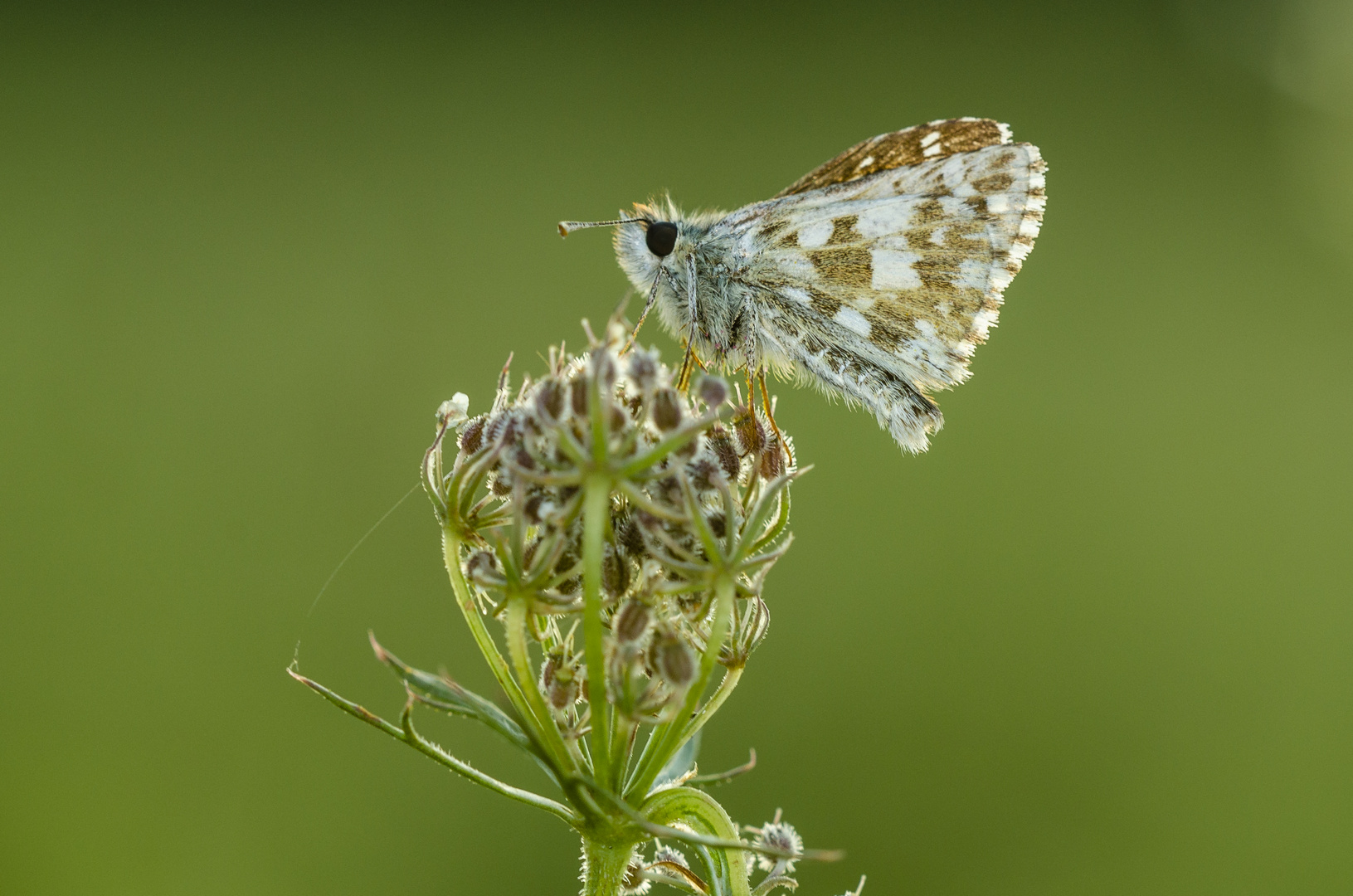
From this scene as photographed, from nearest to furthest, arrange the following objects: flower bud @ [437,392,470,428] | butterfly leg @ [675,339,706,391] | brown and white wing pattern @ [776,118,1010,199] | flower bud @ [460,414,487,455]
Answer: flower bud @ [460,414,487,455], flower bud @ [437,392,470,428], butterfly leg @ [675,339,706,391], brown and white wing pattern @ [776,118,1010,199]

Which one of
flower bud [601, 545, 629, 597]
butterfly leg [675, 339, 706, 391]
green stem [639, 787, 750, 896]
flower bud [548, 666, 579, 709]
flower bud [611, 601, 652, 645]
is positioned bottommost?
green stem [639, 787, 750, 896]

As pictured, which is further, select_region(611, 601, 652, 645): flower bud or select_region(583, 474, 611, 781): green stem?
select_region(611, 601, 652, 645): flower bud

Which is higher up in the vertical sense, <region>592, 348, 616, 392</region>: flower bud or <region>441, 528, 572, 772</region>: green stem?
<region>592, 348, 616, 392</region>: flower bud

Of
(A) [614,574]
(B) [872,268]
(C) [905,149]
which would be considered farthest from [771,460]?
(C) [905,149]

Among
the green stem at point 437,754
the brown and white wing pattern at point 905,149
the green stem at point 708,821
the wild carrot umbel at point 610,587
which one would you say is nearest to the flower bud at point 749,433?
the wild carrot umbel at point 610,587

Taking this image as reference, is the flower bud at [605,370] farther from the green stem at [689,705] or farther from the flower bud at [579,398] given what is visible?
the green stem at [689,705]

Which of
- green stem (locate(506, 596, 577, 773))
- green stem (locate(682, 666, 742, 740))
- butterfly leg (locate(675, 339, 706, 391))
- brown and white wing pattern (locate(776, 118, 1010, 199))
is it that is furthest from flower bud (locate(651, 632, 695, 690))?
brown and white wing pattern (locate(776, 118, 1010, 199))

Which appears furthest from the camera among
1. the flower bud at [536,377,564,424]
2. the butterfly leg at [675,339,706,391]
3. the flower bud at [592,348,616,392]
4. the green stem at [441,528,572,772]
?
the butterfly leg at [675,339,706,391]

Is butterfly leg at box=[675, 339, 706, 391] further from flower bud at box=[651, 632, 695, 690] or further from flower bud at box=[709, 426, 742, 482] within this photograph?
flower bud at box=[651, 632, 695, 690]

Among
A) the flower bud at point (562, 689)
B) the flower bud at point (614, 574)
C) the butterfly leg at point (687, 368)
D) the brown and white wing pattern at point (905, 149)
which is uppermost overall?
the brown and white wing pattern at point (905, 149)

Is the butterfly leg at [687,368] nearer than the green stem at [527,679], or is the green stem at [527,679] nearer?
the green stem at [527,679]
